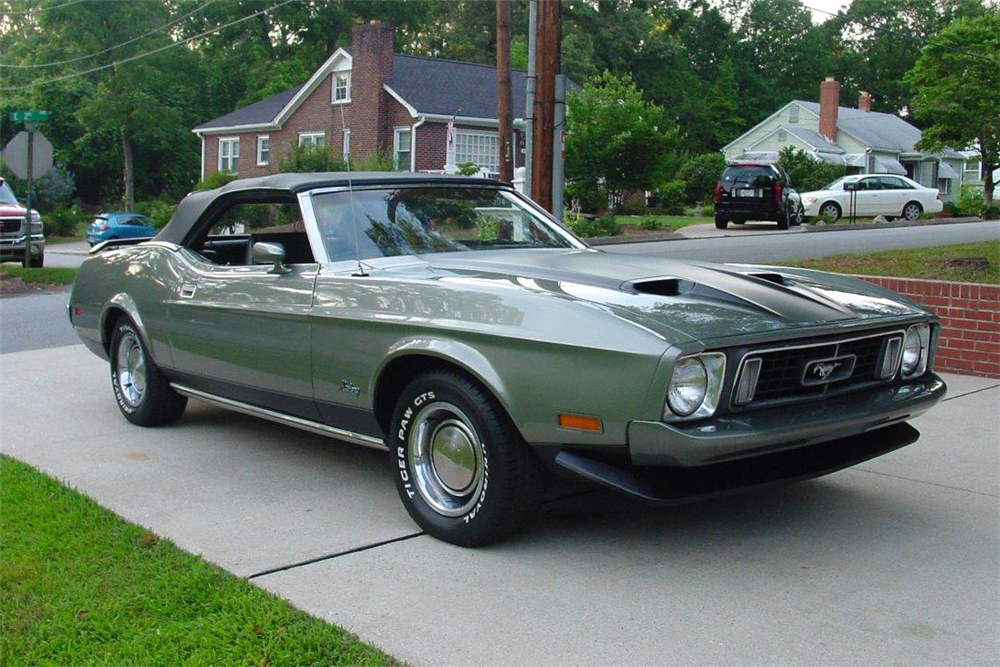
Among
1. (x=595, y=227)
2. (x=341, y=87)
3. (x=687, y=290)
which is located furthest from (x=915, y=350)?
(x=341, y=87)

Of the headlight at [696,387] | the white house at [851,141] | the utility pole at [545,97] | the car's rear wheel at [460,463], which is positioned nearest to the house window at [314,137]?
the white house at [851,141]

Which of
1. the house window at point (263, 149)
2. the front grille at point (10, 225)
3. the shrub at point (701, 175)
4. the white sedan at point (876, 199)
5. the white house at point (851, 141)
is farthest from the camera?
the white house at point (851, 141)

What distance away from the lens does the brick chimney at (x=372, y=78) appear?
130 feet

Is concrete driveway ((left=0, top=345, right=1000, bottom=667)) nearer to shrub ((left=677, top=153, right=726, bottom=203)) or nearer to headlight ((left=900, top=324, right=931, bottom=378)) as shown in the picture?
headlight ((left=900, top=324, right=931, bottom=378))

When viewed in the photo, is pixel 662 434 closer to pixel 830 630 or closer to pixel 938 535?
pixel 830 630

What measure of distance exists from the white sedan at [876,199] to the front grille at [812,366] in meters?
28.7

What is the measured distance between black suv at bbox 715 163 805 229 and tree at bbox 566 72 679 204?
8.32 feet

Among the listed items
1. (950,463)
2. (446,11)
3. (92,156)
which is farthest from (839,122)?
(950,463)

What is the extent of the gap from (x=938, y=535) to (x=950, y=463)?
1.29 meters

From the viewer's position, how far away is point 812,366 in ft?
14.0

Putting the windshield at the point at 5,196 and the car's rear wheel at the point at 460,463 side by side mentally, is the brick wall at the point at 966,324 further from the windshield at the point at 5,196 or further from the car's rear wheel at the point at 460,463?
the windshield at the point at 5,196

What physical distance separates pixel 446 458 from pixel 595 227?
71.6ft

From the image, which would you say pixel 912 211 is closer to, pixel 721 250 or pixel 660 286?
pixel 721 250

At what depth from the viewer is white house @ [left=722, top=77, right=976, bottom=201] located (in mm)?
51781
